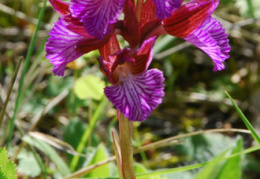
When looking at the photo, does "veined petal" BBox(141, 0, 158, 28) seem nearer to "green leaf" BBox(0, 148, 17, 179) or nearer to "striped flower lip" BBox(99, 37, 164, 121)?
"striped flower lip" BBox(99, 37, 164, 121)

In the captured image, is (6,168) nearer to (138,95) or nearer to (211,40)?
(138,95)

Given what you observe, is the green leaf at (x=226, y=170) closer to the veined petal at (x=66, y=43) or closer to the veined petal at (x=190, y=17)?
the veined petal at (x=190, y=17)

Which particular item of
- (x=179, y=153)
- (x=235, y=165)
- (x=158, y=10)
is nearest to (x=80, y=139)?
(x=179, y=153)

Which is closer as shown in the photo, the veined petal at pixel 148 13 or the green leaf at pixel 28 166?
the veined petal at pixel 148 13

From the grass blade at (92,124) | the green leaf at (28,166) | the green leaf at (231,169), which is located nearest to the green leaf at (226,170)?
the green leaf at (231,169)

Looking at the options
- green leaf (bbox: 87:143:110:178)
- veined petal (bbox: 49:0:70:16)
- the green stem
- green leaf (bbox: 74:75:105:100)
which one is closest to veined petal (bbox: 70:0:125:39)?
veined petal (bbox: 49:0:70:16)

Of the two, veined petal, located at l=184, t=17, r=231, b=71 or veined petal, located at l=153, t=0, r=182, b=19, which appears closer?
veined petal, located at l=153, t=0, r=182, b=19

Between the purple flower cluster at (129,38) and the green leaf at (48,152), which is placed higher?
the purple flower cluster at (129,38)
